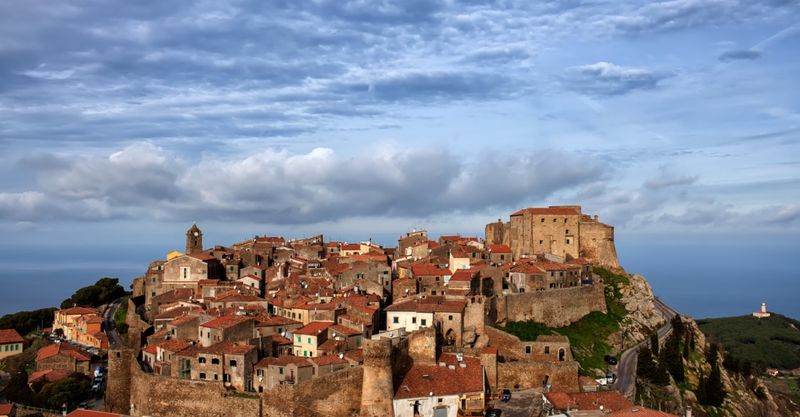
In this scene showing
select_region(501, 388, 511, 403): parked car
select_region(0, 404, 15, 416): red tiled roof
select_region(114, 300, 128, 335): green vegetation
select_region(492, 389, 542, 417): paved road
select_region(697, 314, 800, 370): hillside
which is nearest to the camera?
select_region(492, 389, 542, 417): paved road

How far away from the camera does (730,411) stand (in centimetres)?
5528

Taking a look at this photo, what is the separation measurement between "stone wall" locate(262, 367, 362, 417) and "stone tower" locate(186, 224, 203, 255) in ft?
117

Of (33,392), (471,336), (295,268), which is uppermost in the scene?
(295,268)

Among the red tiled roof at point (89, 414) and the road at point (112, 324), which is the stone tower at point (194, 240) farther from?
the red tiled roof at point (89, 414)

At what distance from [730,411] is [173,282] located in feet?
150

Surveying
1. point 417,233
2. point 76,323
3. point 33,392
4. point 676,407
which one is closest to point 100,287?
point 76,323

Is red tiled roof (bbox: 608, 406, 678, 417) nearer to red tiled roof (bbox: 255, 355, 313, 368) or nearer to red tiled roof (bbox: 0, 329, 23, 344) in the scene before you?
red tiled roof (bbox: 255, 355, 313, 368)

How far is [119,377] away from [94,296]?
2949cm

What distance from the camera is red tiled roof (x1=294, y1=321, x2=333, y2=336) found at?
45444 mm

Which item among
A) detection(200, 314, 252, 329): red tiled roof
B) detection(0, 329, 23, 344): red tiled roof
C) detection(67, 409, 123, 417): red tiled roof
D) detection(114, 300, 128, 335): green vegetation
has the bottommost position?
detection(67, 409, 123, 417): red tiled roof

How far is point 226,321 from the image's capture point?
4647 centimetres

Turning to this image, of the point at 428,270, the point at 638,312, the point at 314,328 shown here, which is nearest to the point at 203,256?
the point at 428,270

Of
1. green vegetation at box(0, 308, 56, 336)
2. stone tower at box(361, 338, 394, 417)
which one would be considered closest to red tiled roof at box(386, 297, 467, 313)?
stone tower at box(361, 338, 394, 417)

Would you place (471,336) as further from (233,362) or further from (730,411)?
(730,411)
